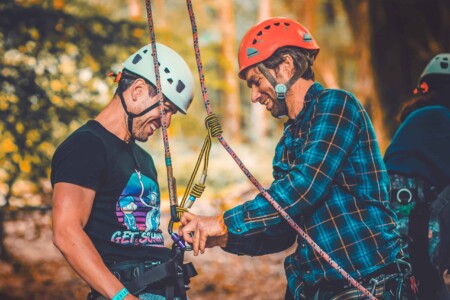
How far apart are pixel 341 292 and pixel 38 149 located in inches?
212

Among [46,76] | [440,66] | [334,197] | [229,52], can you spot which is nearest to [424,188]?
[440,66]

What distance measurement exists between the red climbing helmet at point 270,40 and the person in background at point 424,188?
1.55m

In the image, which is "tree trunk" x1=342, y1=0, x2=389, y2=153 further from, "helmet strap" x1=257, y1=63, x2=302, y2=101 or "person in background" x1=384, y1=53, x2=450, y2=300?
"helmet strap" x1=257, y1=63, x2=302, y2=101

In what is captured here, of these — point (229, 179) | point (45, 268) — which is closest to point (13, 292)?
point (45, 268)

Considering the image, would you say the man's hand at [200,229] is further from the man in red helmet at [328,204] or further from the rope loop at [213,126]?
the rope loop at [213,126]

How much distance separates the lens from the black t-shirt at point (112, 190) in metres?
2.96

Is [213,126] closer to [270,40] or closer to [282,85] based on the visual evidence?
[282,85]

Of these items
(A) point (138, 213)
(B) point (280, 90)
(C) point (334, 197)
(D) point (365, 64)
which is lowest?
(C) point (334, 197)

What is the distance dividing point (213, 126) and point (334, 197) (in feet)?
2.59

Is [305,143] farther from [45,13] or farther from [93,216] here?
[45,13]

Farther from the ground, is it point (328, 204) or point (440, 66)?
point (440, 66)

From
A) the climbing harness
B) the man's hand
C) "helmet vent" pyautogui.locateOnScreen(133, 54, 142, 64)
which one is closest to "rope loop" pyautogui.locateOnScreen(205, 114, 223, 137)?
the climbing harness

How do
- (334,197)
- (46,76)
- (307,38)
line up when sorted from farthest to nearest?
1. (46,76)
2. (307,38)
3. (334,197)

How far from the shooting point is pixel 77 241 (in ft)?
9.32
